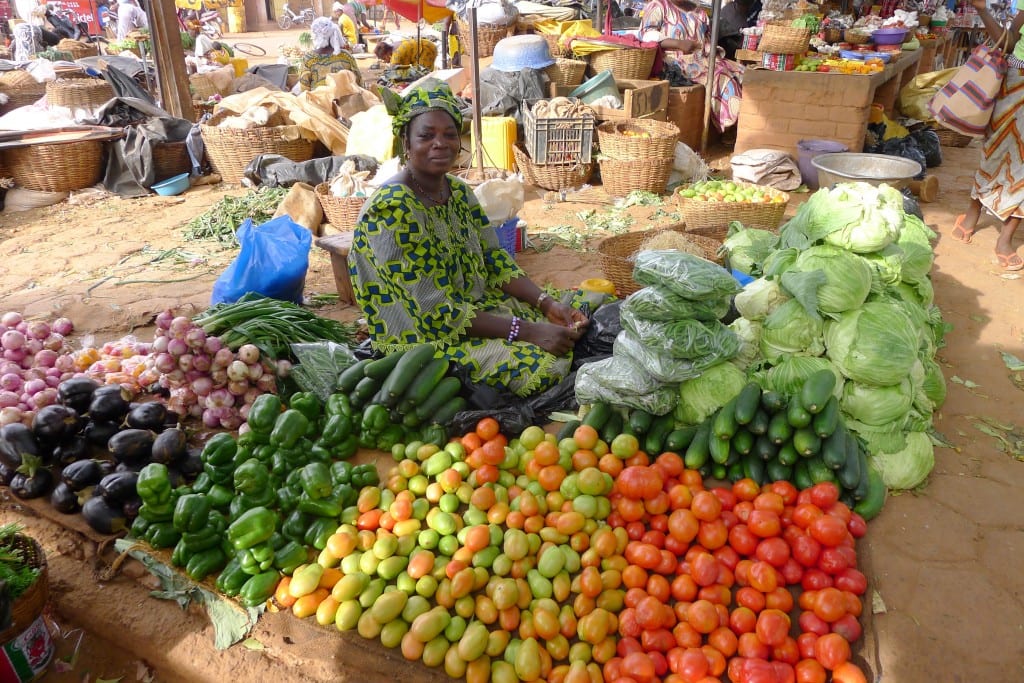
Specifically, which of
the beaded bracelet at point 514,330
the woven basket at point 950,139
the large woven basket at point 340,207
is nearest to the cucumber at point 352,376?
the beaded bracelet at point 514,330

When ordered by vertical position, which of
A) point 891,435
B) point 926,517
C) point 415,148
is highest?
point 415,148

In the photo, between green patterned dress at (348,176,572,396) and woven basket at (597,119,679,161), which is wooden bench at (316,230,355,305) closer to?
green patterned dress at (348,176,572,396)

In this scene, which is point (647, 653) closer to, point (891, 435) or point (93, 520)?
point (891, 435)

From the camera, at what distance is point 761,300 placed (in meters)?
3.16

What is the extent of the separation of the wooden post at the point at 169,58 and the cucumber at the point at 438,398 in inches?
321

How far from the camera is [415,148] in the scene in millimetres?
3217

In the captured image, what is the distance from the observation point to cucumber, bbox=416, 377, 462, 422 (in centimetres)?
313

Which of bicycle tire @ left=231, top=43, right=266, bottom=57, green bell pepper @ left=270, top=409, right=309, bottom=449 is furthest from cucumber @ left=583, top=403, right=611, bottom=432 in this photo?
bicycle tire @ left=231, top=43, right=266, bottom=57

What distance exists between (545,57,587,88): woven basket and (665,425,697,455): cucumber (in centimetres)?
694

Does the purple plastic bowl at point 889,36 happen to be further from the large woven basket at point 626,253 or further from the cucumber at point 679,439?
the cucumber at point 679,439

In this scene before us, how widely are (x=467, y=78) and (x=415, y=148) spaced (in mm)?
7210

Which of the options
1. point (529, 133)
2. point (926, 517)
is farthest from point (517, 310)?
point (529, 133)

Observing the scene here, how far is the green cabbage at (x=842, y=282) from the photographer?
9.75 feet

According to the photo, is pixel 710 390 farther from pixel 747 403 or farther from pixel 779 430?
pixel 779 430
